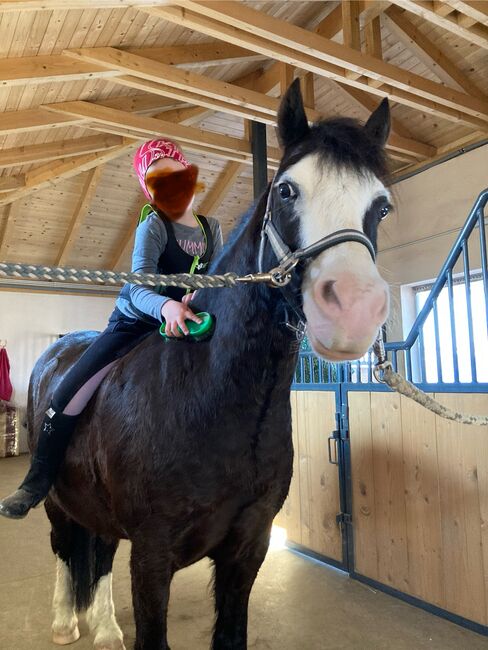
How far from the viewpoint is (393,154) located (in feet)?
22.5

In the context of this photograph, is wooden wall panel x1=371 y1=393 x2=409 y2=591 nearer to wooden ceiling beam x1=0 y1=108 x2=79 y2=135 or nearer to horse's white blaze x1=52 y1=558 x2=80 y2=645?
horse's white blaze x1=52 y1=558 x2=80 y2=645

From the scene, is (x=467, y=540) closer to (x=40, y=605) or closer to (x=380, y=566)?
(x=380, y=566)

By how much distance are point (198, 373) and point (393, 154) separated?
6530mm

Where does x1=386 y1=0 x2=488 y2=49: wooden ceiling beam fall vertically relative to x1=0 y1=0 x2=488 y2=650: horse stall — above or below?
above

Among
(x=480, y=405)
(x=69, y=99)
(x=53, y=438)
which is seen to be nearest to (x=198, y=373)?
(x=53, y=438)

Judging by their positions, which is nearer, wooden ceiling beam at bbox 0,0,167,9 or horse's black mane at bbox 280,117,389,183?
horse's black mane at bbox 280,117,389,183

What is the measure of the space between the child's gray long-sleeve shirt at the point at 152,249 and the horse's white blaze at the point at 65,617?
1426 millimetres

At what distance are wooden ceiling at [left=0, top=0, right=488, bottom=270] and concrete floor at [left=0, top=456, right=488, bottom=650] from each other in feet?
8.61

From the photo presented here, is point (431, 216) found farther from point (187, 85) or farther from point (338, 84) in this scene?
point (187, 85)

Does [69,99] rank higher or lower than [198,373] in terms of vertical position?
higher

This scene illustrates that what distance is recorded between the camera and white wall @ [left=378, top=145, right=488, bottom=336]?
605 cm

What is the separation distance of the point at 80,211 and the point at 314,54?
5792 mm

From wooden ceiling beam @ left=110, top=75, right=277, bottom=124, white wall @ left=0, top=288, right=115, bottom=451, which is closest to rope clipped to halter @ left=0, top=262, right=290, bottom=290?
wooden ceiling beam @ left=110, top=75, right=277, bottom=124

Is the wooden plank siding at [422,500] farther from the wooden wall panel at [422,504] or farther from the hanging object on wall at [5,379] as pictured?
the hanging object on wall at [5,379]
